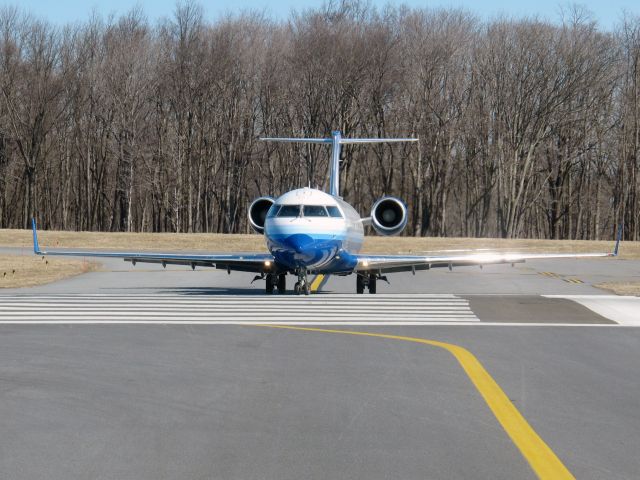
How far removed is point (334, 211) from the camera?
25.3 m

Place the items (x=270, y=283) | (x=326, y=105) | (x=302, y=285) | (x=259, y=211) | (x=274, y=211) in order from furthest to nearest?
(x=326, y=105)
(x=259, y=211)
(x=270, y=283)
(x=274, y=211)
(x=302, y=285)

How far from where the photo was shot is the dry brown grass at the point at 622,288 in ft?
87.0

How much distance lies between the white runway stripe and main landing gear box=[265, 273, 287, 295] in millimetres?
3115

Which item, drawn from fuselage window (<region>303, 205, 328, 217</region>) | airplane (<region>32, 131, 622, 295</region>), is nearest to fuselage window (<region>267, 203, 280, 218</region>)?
airplane (<region>32, 131, 622, 295</region>)

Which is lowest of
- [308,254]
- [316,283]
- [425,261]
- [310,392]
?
[316,283]

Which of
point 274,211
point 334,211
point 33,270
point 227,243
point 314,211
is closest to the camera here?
point 314,211

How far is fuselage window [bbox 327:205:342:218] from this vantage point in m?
25.1

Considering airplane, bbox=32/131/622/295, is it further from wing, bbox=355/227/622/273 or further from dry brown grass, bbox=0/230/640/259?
dry brown grass, bbox=0/230/640/259

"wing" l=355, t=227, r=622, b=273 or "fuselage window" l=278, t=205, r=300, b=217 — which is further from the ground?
"fuselage window" l=278, t=205, r=300, b=217

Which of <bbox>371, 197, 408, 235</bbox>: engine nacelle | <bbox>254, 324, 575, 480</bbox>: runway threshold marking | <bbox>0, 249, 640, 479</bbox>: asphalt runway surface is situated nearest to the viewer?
<bbox>254, 324, 575, 480</bbox>: runway threshold marking

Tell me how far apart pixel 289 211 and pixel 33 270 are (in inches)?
649

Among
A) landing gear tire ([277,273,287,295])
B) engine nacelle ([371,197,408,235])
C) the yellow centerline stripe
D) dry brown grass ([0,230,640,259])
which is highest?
engine nacelle ([371,197,408,235])

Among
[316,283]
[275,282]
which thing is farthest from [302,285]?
[316,283]

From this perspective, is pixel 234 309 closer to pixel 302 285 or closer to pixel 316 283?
pixel 302 285
